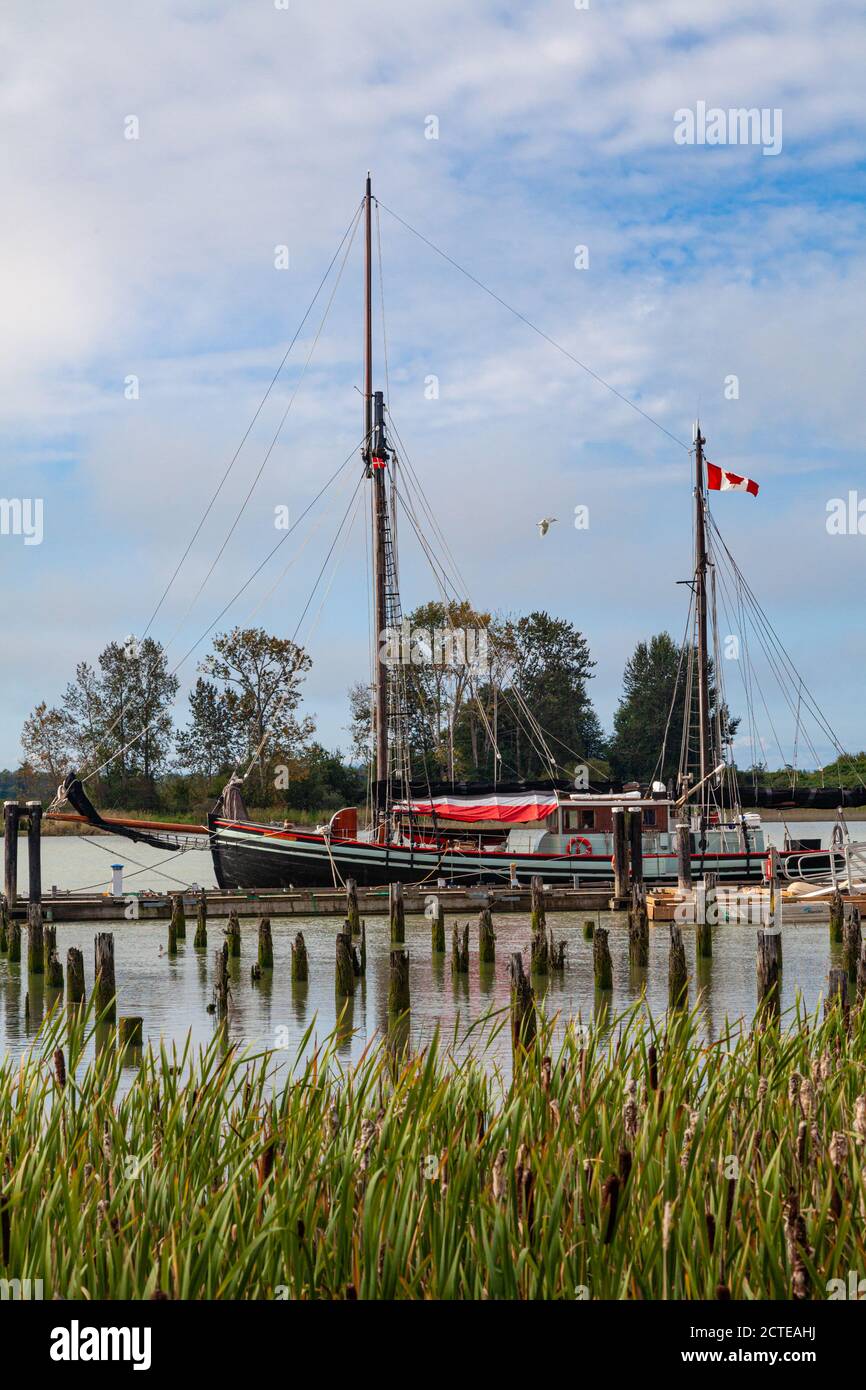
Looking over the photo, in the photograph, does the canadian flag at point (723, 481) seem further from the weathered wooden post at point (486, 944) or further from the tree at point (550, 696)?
the tree at point (550, 696)

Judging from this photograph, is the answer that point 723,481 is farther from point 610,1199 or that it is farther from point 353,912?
point 610,1199

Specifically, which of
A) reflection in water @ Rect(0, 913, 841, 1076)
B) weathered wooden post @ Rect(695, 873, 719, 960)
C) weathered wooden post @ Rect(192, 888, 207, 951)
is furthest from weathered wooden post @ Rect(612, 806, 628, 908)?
weathered wooden post @ Rect(192, 888, 207, 951)

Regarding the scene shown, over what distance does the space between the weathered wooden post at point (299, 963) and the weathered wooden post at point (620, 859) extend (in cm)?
1258

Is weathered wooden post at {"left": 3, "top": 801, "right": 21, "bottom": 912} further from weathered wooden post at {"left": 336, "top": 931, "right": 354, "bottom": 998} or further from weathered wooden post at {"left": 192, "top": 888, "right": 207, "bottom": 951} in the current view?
weathered wooden post at {"left": 336, "top": 931, "right": 354, "bottom": 998}

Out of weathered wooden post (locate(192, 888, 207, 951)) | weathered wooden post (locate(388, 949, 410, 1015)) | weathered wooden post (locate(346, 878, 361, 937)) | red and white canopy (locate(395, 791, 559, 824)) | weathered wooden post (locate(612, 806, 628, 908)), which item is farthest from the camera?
red and white canopy (locate(395, 791, 559, 824))

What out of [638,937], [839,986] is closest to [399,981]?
[638,937]

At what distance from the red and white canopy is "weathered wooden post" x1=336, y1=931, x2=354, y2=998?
18.1 meters

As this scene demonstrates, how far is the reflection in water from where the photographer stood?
58.3 feet

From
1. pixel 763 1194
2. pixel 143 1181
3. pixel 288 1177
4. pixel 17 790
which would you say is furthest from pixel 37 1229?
pixel 17 790

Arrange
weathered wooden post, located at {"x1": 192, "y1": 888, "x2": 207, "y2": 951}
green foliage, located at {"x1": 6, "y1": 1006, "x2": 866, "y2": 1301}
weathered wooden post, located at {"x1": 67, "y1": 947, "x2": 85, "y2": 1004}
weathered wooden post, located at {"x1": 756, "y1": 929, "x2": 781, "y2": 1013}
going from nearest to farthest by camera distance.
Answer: green foliage, located at {"x1": 6, "y1": 1006, "x2": 866, "y2": 1301} → weathered wooden post, located at {"x1": 756, "y1": 929, "x2": 781, "y2": 1013} → weathered wooden post, located at {"x1": 67, "y1": 947, "x2": 85, "y2": 1004} → weathered wooden post, located at {"x1": 192, "y1": 888, "x2": 207, "y2": 951}

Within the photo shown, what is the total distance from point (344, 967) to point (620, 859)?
1454 centimetres
